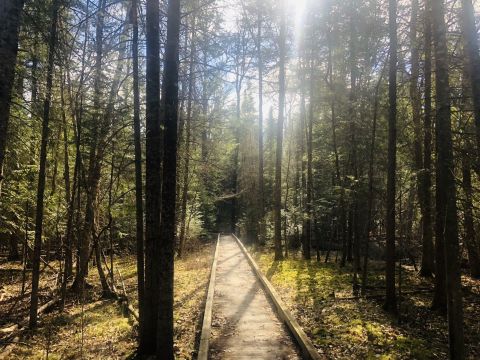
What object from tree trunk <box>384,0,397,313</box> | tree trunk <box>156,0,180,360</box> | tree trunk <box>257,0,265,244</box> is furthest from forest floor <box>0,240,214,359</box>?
tree trunk <box>257,0,265,244</box>

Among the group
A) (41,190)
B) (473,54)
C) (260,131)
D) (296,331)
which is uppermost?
(260,131)

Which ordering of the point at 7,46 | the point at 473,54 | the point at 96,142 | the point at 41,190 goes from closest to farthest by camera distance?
1. the point at 7,46
2. the point at 473,54
3. the point at 41,190
4. the point at 96,142

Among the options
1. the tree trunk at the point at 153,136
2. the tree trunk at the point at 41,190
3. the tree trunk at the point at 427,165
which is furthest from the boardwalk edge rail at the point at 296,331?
the tree trunk at the point at 41,190

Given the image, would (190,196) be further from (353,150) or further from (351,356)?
(351,356)

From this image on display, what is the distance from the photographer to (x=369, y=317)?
9.43m

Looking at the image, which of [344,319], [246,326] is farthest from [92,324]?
[344,319]

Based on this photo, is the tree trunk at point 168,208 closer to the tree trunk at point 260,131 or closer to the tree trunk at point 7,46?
the tree trunk at point 7,46

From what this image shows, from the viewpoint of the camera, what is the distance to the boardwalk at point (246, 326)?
23.6ft

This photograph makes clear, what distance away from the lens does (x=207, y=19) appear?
8.59 meters

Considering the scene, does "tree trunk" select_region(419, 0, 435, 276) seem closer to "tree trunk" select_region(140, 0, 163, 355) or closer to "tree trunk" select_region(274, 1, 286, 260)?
"tree trunk" select_region(140, 0, 163, 355)

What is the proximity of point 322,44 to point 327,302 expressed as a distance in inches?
454

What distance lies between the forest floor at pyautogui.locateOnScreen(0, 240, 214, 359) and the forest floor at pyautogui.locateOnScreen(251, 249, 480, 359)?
2581 millimetres

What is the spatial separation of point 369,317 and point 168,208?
5.87m

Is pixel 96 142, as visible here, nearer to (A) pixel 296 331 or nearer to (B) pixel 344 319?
(A) pixel 296 331
